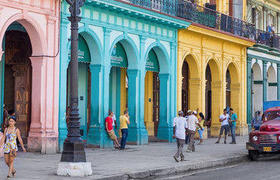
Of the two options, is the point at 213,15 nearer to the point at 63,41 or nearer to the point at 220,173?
the point at 63,41

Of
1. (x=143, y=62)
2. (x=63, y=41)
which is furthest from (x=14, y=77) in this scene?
(x=143, y=62)

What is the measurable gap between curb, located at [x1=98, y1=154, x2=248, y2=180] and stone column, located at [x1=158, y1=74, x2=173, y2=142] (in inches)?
267

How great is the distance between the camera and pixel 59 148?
20.3 meters

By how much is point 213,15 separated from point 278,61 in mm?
10455

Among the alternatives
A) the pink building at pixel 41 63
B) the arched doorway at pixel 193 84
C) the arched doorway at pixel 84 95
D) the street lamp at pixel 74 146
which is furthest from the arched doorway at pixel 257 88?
the street lamp at pixel 74 146

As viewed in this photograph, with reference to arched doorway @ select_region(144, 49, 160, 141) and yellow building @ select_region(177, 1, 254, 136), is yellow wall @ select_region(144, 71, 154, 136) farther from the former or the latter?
yellow building @ select_region(177, 1, 254, 136)

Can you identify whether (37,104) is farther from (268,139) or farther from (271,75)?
(271,75)

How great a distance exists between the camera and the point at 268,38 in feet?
122

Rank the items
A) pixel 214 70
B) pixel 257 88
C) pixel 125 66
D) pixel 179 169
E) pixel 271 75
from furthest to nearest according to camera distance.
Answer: pixel 271 75 < pixel 257 88 < pixel 214 70 < pixel 125 66 < pixel 179 169

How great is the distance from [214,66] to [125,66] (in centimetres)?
823

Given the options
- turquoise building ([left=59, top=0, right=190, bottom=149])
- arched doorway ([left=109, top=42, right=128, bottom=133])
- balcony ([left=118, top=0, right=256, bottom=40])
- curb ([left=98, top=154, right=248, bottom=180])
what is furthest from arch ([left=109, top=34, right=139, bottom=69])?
curb ([left=98, top=154, right=248, bottom=180])

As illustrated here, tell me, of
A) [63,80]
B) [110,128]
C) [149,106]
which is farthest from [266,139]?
[149,106]

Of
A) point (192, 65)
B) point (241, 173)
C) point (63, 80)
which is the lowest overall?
point (241, 173)

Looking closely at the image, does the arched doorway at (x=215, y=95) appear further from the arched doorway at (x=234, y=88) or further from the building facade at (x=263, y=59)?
the building facade at (x=263, y=59)
